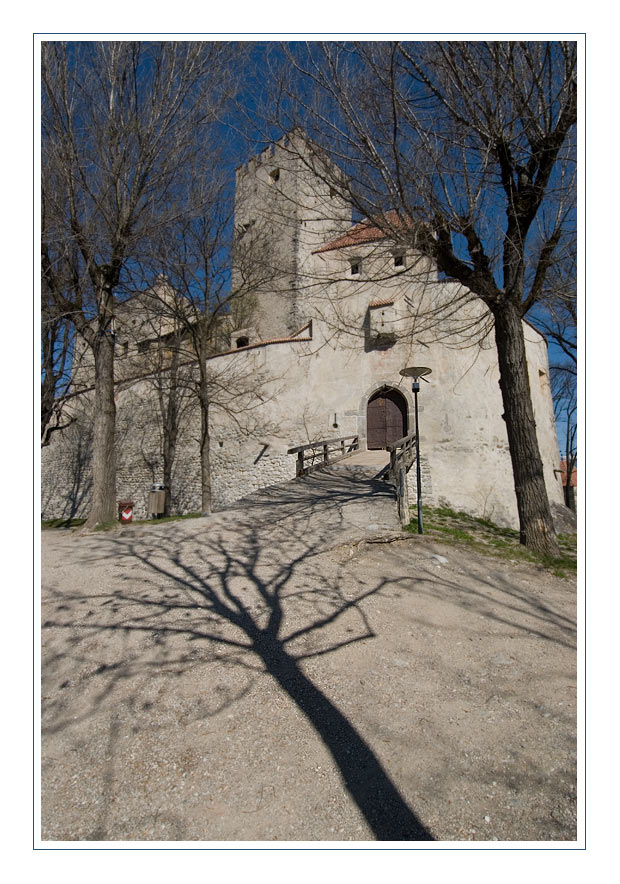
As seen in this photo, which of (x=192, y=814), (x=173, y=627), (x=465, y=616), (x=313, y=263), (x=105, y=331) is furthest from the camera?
(x=313, y=263)

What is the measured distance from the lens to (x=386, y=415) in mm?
14398

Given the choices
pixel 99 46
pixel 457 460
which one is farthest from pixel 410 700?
pixel 457 460

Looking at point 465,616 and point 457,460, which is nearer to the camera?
point 465,616

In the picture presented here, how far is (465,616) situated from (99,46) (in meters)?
8.97

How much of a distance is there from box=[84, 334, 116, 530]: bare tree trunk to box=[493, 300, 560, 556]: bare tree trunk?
659cm

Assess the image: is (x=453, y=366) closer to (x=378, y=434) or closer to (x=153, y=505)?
(x=378, y=434)

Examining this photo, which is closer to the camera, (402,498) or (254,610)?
(254,610)

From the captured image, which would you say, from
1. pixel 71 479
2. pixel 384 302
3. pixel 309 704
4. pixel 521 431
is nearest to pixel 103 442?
pixel 309 704

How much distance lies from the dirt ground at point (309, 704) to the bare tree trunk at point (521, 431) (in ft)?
3.44

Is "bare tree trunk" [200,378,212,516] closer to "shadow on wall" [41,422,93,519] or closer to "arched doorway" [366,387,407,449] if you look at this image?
"arched doorway" [366,387,407,449]

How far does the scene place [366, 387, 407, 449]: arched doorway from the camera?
14.3 m

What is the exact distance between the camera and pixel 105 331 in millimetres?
8094

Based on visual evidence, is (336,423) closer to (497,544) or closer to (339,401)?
(339,401)

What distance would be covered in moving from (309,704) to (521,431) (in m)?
4.56
